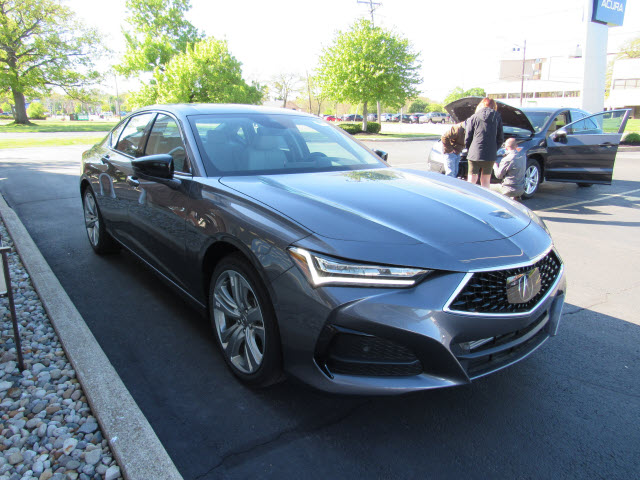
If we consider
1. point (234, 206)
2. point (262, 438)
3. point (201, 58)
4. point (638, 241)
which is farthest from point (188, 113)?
point (201, 58)

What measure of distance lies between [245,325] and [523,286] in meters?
1.46

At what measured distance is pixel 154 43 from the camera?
41594 mm

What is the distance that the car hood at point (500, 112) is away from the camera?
8.59 metres

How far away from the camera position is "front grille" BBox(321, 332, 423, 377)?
2.07m

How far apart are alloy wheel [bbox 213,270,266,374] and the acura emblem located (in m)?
1.22

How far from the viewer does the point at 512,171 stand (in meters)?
7.35

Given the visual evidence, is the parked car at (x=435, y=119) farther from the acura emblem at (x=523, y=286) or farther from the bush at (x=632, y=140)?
the acura emblem at (x=523, y=286)

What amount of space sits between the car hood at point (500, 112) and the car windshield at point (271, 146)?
215 inches

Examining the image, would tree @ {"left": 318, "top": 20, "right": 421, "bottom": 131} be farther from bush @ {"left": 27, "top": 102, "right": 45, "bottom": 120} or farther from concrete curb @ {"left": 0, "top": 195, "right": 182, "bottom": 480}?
bush @ {"left": 27, "top": 102, "right": 45, "bottom": 120}

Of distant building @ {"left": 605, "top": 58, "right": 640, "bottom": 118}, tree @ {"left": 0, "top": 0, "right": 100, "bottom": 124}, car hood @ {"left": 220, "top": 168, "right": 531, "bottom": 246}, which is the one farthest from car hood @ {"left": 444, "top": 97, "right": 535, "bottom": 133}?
distant building @ {"left": 605, "top": 58, "right": 640, "bottom": 118}

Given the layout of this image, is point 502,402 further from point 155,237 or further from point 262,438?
point 155,237

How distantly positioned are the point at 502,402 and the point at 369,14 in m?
46.2

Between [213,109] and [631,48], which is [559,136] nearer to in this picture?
[213,109]

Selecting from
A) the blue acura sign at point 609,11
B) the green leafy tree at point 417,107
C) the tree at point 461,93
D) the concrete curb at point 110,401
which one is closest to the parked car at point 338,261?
the concrete curb at point 110,401
